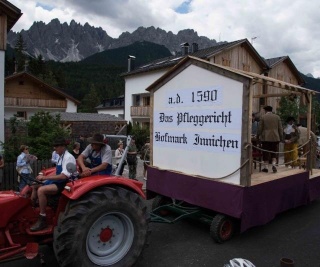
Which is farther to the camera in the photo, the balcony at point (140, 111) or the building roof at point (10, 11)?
the balcony at point (140, 111)

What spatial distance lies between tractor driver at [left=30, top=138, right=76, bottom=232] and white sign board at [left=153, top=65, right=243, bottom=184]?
2.61 meters

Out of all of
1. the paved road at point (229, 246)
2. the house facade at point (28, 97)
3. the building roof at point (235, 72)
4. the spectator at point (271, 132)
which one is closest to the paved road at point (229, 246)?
the paved road at point (229, 246)

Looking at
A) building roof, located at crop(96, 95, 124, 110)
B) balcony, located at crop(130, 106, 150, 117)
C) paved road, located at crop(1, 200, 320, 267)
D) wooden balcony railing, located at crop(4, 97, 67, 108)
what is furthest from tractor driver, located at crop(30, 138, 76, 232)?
building roof, located at crop(96, 95, 124, 110)

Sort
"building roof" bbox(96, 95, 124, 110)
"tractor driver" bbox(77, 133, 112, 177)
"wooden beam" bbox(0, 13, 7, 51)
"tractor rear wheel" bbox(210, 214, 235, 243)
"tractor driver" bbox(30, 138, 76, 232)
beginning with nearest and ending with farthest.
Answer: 1. "tractor driver" bbox(30, 138, 76, 232)
2. "tractor driver" bbox(77, 133, 112, 177)
3. "tractor rear wheel" bbox(210, 214, 235, 243)
4. "wooden beam" bbox(0, 13, 7, 51)
5. "building roof" bbox(96, 95, 124, 110)

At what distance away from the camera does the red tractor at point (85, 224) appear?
11.8 ft

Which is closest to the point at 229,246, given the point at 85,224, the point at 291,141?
the point at 85,224

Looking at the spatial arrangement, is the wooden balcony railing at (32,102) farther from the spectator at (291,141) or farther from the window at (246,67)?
the spectator at (291,141)

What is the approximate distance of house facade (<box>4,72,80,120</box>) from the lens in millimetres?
34656

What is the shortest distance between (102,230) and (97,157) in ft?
3.76

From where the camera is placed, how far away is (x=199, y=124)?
5.81 meters

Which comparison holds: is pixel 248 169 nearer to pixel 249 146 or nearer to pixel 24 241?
pixel 249 146

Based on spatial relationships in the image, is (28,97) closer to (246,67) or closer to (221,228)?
(246,67)

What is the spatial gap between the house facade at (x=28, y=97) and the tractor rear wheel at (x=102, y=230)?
106 feet

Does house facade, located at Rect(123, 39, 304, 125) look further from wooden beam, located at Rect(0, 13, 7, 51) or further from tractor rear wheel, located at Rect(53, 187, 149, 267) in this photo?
tractor rear wheel, located at Rect(53, 187, 149, 267)
